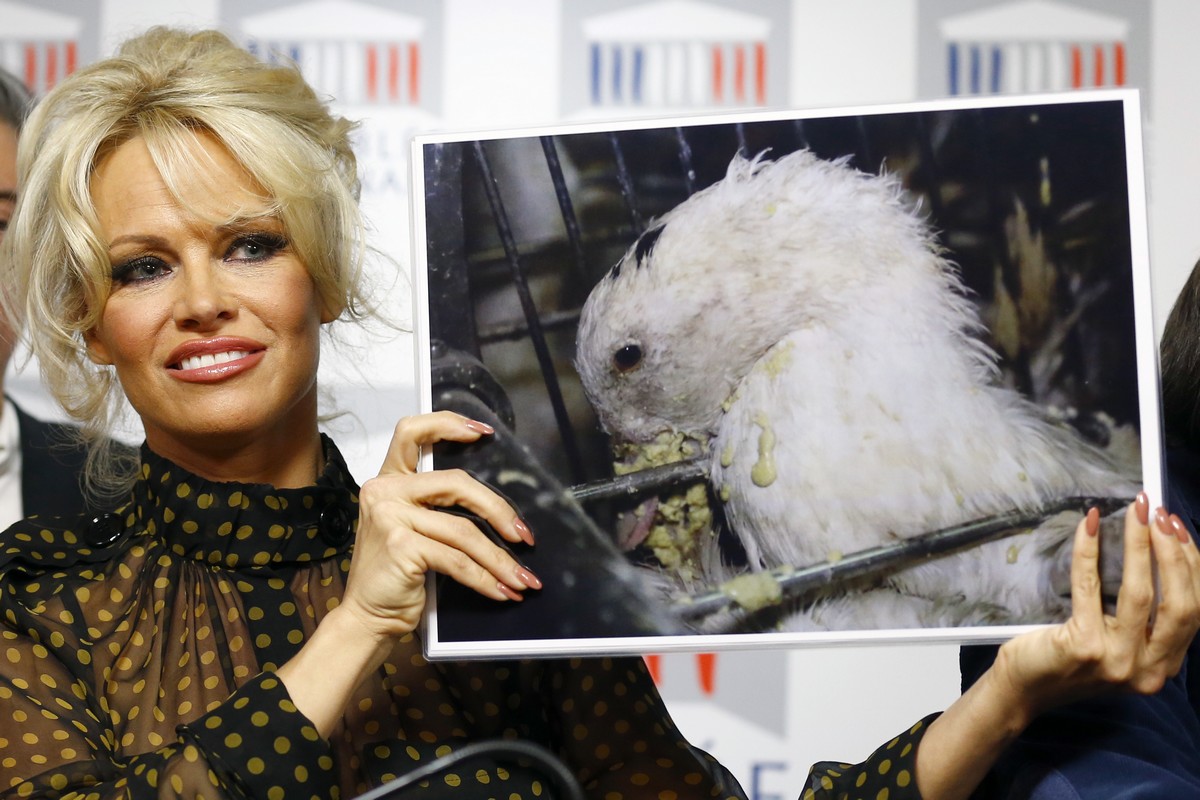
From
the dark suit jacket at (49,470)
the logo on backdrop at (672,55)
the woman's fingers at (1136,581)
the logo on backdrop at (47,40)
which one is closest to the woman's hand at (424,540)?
the woman's fingers at (1136,581)

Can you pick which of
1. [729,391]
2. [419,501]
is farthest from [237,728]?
[729,391]

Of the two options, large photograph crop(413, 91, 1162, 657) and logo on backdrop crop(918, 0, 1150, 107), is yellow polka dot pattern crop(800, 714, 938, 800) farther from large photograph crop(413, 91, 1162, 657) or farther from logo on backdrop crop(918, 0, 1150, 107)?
logo on backdrop crop(918, 0, 1150, 107)

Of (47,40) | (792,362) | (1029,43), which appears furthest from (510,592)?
(47,40)

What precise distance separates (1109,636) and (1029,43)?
1.56 meters

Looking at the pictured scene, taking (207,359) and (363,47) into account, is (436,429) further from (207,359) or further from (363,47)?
(363,47)

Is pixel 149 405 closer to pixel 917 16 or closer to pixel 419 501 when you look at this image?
pixel 419 501

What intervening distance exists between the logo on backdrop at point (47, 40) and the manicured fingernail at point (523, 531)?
1.74 meters

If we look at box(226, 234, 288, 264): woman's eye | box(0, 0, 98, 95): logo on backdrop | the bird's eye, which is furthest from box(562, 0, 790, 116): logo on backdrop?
the bird's eye

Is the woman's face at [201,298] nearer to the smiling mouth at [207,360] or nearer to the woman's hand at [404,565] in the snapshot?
the smiling mouth at [207,360]

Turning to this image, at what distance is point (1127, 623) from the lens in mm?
957

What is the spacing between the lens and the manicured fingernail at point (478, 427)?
41.3 inches

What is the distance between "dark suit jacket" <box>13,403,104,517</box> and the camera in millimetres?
1987

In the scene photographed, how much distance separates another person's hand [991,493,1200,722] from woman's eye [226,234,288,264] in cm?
72

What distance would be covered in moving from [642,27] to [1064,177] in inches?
A: 55.3
